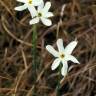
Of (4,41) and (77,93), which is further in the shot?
(4,41)

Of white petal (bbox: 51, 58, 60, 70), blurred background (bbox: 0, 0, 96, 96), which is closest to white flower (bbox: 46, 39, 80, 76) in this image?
white petal (bbox: 51, 58, 60, 70)

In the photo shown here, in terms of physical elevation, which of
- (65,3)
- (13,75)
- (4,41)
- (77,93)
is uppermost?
(65,3)

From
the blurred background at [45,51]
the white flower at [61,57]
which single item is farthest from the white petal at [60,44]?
the blurred background at [45,51]

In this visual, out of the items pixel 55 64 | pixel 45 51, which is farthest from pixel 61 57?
pixel 45 51

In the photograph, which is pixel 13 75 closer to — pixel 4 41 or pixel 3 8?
pixel 4 41

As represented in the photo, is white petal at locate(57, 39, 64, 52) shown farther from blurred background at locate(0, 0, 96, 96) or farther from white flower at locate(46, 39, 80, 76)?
blurred background at locate(0, 0, 96, 96)

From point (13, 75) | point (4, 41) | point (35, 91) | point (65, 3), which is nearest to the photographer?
point (35, 91)

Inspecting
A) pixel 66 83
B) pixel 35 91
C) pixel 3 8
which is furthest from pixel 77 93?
pixel 3 8

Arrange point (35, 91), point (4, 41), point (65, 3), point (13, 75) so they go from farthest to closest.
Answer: point (65, 3) < point (4, 41) < point (13, 75) < point (35, 91)
